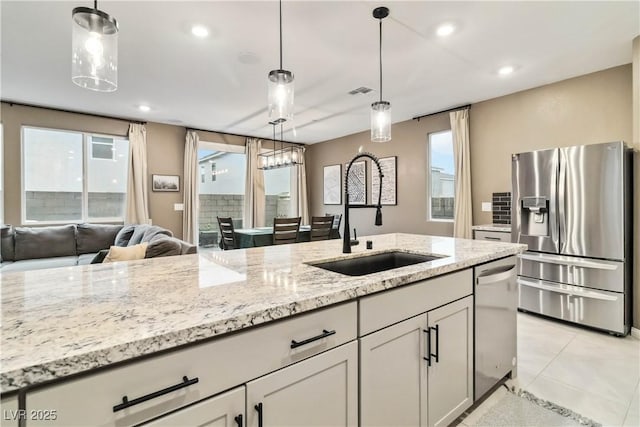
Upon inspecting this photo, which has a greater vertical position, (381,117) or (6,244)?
(381,117)

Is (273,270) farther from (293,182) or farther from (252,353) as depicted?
(293,182)

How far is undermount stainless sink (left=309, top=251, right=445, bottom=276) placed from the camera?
1782mm

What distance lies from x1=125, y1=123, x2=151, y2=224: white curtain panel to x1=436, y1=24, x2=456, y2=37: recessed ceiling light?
193 inches

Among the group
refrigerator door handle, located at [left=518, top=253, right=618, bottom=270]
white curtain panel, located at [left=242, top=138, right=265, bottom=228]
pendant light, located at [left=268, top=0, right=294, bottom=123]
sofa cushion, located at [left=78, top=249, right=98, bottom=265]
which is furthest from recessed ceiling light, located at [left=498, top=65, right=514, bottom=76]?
sofa cushion, located at [left=78, top=249, right=98, bottom=265]

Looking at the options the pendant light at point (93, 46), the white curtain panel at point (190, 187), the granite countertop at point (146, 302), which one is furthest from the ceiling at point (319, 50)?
the granite countertop at point (146, 302)

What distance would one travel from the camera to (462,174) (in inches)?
177

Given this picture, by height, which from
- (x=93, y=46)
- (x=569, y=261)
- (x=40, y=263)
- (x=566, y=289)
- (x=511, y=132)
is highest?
(x=511, y=132)

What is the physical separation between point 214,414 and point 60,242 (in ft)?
16.1

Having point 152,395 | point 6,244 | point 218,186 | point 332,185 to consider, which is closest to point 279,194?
point 332,185

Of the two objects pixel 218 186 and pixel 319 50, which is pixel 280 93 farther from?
pixel 218 186

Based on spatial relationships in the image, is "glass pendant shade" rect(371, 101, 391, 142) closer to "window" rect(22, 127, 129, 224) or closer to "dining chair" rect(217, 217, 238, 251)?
"dining chair" rect(217, 217, 238, 251)

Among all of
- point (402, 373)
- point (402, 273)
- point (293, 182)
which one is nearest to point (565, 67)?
point (402, 273)

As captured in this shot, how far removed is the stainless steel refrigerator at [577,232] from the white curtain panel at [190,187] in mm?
5165

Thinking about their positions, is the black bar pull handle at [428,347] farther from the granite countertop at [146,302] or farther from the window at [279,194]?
the window at [279,194]
